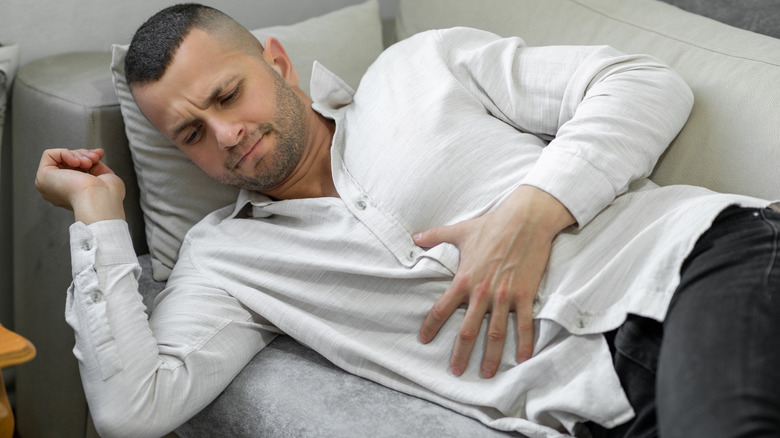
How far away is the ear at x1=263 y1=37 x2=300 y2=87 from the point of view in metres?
1.39

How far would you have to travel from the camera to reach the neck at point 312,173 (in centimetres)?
134

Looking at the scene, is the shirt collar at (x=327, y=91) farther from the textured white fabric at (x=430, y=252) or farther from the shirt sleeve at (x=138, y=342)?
the shirt sleeve at (x=138, y=342)

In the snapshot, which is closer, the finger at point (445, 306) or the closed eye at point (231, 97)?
the finger at point (445, 306)

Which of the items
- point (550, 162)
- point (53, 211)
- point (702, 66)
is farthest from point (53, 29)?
point (702, 66)

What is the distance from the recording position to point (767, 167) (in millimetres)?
1127

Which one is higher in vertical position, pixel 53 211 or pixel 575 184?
pixel 575 184

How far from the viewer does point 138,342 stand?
1.07 m

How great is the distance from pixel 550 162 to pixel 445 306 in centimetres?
27

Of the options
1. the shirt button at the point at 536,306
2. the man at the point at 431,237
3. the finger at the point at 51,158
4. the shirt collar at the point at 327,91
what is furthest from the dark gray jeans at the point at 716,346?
the finger at the point at 51,158

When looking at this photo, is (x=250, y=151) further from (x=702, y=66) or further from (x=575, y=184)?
(x=702, y=66)

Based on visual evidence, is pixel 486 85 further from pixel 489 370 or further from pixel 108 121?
pixel 108 121

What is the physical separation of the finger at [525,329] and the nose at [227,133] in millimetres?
538

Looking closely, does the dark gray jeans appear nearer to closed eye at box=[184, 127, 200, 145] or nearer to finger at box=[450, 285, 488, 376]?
finger at box=[450, 285, 488, 376]

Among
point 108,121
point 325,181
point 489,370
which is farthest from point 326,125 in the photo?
point 489,370
